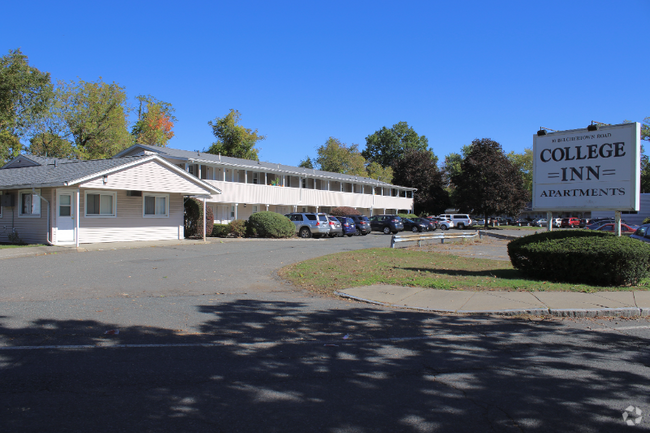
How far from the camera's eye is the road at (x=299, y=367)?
3.96 metres

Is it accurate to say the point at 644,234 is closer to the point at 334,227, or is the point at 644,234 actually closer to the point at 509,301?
the point at 509,301

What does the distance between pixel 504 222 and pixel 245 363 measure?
283ft

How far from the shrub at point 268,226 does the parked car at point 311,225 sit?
166 centimetres

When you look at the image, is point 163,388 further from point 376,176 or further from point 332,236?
point 376,176

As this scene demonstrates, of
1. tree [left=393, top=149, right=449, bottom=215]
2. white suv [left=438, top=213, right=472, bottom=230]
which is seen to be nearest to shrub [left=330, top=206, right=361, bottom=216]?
white suv [left=438, top=213, right=472, bottom=230]

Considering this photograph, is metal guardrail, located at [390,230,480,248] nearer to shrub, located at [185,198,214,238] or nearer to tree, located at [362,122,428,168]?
shrub, located at [185,198,214,238]

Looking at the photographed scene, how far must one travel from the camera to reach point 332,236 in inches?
1288

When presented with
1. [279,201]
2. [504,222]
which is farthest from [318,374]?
[504,222]

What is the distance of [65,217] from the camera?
20.6 m

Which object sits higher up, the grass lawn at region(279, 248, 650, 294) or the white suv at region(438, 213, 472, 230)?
the white suv at region(438, 213, 472, 230)

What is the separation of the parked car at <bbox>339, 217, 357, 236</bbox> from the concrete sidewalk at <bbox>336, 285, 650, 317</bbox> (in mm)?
23047

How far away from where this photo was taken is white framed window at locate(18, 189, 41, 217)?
826 inches

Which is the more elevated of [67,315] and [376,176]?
[376,176]

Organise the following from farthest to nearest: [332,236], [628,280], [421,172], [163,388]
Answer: [421,172] < [332,236] < [628,280] < [163,388]
